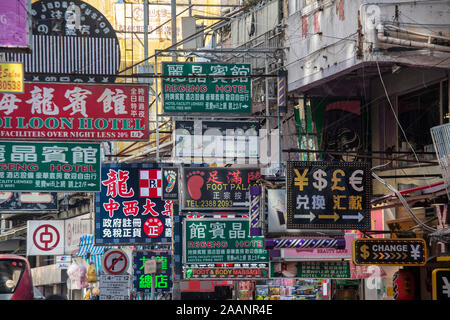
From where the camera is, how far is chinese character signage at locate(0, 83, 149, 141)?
21.0 meters

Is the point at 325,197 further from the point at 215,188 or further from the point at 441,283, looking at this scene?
the point at 215,188

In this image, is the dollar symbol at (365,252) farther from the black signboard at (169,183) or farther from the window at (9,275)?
the window at (9,275)

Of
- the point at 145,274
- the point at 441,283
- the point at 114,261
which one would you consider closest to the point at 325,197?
Answer: the point at 441,283

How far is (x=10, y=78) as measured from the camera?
17906mm

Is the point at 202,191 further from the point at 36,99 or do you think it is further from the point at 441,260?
the point at 441,260

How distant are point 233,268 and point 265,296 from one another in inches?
375

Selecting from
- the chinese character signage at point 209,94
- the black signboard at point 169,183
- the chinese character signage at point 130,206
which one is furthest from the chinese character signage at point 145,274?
the chinese character signage at point 209,94

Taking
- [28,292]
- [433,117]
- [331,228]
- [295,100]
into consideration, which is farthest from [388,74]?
[28,292]

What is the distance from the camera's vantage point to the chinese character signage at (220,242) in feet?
79.0

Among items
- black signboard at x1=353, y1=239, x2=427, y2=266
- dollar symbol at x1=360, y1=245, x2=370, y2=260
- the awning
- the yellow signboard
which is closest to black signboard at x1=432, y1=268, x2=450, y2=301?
black signboard at x1=353, y1=239, x2=427, y2=266

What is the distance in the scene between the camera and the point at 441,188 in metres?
18.1

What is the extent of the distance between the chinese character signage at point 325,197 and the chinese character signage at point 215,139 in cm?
731
